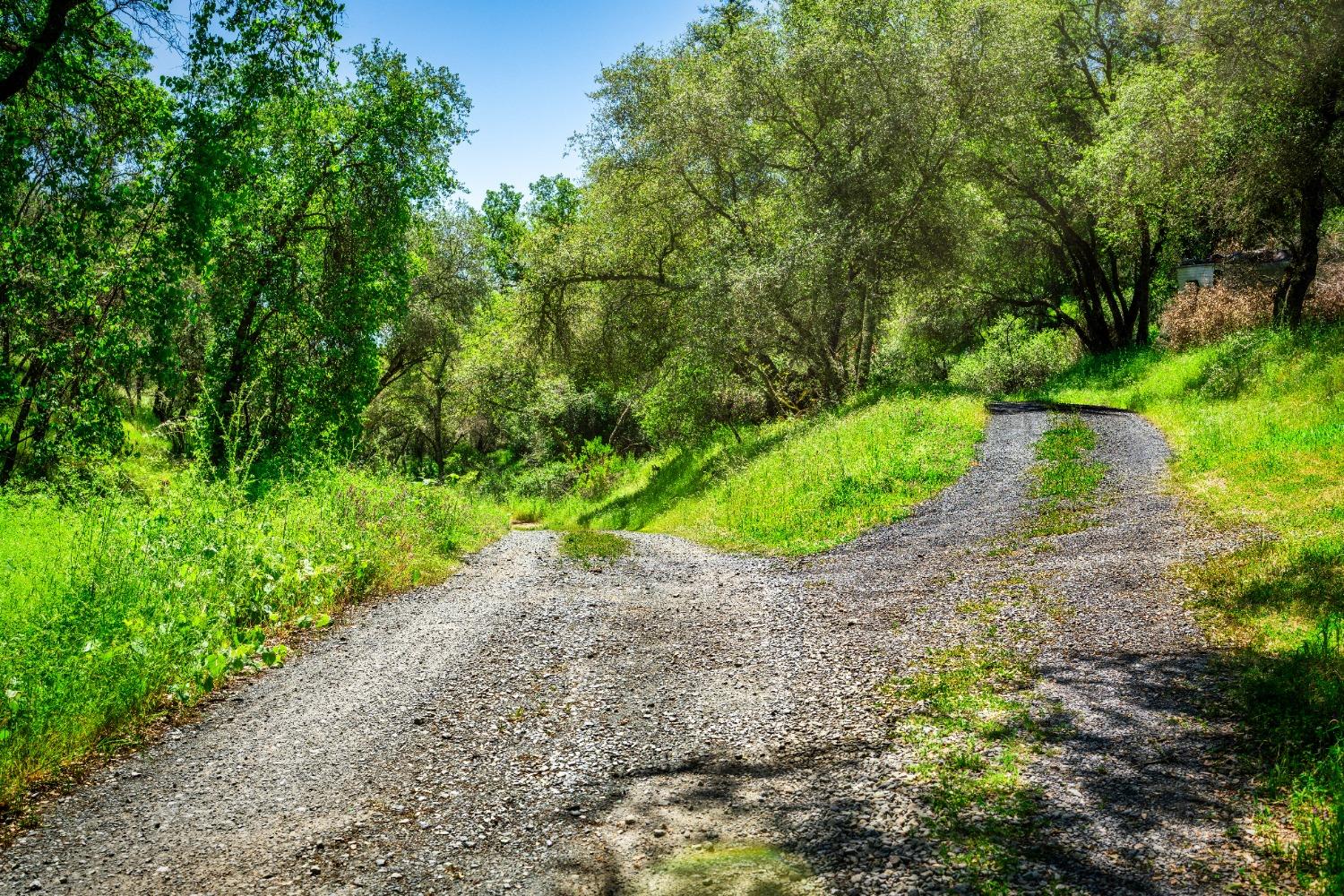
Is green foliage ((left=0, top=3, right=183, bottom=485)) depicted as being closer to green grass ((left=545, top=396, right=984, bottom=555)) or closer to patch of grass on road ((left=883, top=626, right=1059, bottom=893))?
green grass ((left=545, top=396, right=984, bottom=555))

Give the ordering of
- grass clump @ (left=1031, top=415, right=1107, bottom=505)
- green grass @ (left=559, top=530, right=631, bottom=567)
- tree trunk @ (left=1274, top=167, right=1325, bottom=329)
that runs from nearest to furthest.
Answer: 1. grass clump @ (left=1031, top=415, right=1107, bottom=505)
2. green grass @ (left=559, top=530, right=631, bottom=567)
3. tree trunk @ (left=1274, top=167, right=1325, bottom=329)

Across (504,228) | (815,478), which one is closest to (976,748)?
(815,478)

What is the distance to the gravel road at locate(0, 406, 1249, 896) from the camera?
3.06 metres

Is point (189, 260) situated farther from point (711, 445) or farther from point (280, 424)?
point (711, 445)

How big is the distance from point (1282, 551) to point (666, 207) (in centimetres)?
1741

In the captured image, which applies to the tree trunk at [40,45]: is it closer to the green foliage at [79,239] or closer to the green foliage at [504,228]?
the green foliage at [79,239]

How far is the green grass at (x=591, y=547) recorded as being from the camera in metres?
10.3

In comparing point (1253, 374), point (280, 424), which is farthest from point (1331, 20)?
point (280, 424)

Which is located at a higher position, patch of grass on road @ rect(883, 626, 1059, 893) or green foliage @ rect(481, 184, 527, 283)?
green foliage @ rect(481, 184, 527, 283)

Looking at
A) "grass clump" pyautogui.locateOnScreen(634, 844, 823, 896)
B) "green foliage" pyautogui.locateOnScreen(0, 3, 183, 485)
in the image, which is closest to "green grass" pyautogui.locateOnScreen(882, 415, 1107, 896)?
"grass clump" pyautogui.locateOnScreen(634, 844, 823, 896)

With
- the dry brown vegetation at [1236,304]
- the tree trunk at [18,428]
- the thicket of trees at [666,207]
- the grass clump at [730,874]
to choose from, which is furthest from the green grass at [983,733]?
the dry brown vegetation at [1236,304]

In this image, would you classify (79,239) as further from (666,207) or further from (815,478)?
(666,207)

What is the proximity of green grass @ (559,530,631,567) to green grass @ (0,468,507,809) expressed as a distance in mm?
1903

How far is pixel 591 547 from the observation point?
11.3m
